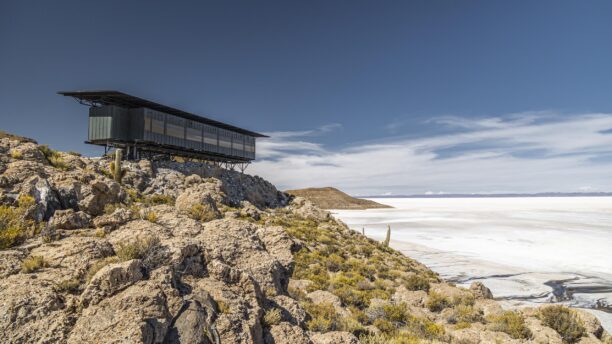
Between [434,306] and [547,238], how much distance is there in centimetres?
4484

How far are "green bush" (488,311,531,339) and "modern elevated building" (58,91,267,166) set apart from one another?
2828cm

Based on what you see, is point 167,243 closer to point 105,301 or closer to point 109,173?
point 105,301

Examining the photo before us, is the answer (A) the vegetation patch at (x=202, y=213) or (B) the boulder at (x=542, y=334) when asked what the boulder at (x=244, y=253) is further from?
(B) the boulder at (x=542, y=334)

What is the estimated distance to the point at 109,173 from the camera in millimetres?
24438

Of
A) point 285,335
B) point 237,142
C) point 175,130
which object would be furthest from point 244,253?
point 237,142

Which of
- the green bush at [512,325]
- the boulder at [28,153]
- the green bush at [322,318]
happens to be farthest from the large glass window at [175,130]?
the green bush at [512,325]

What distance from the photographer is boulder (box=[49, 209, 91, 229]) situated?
32.7 feet

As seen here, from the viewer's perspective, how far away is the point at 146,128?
96.4ft

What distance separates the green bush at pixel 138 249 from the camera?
25.8ft

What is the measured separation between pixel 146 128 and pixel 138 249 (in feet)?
79.5

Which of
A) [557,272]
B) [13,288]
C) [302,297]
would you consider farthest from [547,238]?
[13,288]

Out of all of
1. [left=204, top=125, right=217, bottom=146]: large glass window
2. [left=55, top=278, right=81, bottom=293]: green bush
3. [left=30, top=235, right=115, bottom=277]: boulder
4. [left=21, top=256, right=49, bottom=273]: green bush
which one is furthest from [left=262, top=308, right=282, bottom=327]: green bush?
[left=204, top=125, right=217, bottom=146]: large glass window

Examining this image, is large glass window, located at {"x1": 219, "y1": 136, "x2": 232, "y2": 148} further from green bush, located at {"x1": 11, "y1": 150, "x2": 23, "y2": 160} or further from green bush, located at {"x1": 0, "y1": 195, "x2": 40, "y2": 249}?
green bush, located at {"x1": 0, "y1": 195, "x2": 40, "y2": 249}

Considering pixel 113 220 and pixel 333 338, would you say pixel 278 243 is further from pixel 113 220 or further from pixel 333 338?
pixel 333 338
